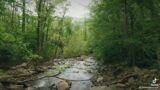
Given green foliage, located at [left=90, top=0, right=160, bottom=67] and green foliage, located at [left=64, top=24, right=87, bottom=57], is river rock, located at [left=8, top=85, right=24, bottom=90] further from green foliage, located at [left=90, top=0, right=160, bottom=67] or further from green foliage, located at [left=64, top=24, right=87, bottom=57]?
green foliage, located at [left=64, top=24, right=87, bottom=57]

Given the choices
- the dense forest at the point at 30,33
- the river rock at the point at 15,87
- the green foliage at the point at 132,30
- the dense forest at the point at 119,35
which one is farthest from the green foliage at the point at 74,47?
the river rock at the point at 15,87

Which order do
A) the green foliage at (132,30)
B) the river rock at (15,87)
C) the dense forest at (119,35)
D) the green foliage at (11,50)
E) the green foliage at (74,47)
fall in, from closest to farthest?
1. the green foliage at (11,50)
2. the river rock at (15,87)
3. the dense forest at (119,35)
4. the green foliage at (132,30)
5. the green foliage at (74,47)

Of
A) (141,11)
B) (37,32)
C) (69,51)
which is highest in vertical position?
(141,11)

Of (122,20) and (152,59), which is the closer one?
(152,59)

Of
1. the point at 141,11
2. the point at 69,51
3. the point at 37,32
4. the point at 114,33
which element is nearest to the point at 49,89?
the point at 114,33

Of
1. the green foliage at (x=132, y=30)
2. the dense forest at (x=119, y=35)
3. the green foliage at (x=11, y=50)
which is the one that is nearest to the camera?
the green foliage at (x=11, y=50)

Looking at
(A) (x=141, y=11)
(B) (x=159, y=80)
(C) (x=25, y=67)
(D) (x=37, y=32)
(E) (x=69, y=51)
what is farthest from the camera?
(E) (x=69, y=51)

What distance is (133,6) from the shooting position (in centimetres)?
2022

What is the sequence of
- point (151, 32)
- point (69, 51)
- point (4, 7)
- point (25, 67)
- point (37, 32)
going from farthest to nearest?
1. point (69, 51)
2. point (37, 32)
3. point (25, 67)
4. point (151, 32)
5. point (4, 7)

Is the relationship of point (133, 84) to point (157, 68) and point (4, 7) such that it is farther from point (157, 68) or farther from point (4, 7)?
point (4, 7)

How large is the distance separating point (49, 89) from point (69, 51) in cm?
3826

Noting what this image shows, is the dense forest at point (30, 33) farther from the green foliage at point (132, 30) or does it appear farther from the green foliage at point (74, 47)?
the green foliage at point (132, 30)

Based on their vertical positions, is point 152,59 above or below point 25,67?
above

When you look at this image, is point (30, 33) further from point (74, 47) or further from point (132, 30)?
point (74, 47)
